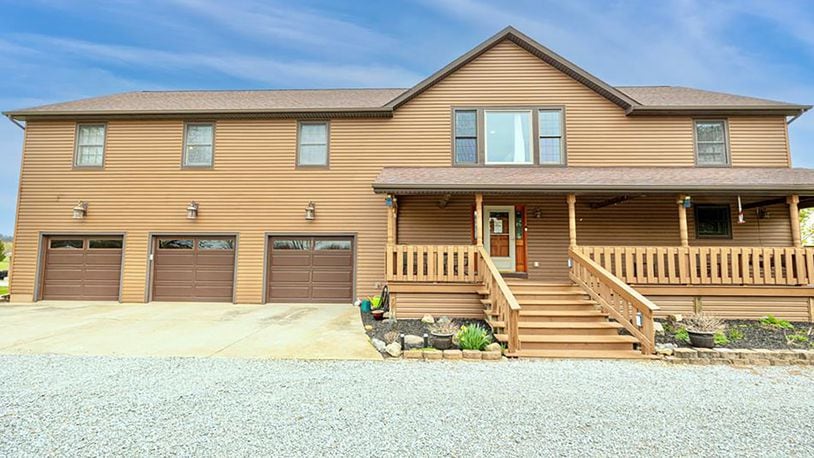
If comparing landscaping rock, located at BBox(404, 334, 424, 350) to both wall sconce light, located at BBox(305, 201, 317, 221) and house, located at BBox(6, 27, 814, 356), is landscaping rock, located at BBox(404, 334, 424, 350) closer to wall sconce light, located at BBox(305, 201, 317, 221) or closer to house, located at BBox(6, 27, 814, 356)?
house, located at BBox(6, 27, 814, 356)

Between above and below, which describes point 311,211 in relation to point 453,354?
above

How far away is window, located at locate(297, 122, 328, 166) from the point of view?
34.1 ft

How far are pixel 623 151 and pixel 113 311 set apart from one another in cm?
1357

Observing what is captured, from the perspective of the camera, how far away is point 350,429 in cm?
324

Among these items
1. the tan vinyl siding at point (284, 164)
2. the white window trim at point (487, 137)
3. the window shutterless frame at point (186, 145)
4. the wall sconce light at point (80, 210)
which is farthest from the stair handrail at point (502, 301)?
the wall sconce light at point (80, 210)

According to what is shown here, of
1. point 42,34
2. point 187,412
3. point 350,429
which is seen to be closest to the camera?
point 350,429

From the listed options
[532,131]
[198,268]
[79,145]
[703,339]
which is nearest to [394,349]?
[703,339]

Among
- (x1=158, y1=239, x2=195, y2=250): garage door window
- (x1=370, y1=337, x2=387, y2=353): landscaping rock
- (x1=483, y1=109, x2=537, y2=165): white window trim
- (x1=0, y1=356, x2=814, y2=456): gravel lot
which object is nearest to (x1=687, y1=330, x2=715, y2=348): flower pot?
(x1=0, y1=356, x2=814, y2=456): gravel lot

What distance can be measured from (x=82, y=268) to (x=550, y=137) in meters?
13.5

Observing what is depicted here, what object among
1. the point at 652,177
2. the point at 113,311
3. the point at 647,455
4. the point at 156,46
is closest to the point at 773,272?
the point at 652,177

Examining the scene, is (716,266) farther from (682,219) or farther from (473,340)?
(473,340)

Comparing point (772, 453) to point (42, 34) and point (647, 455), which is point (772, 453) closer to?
point (647, 455)

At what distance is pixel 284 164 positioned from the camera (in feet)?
34.0

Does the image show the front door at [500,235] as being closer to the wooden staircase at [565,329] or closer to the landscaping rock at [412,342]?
the wooden staircase at [565,329]
